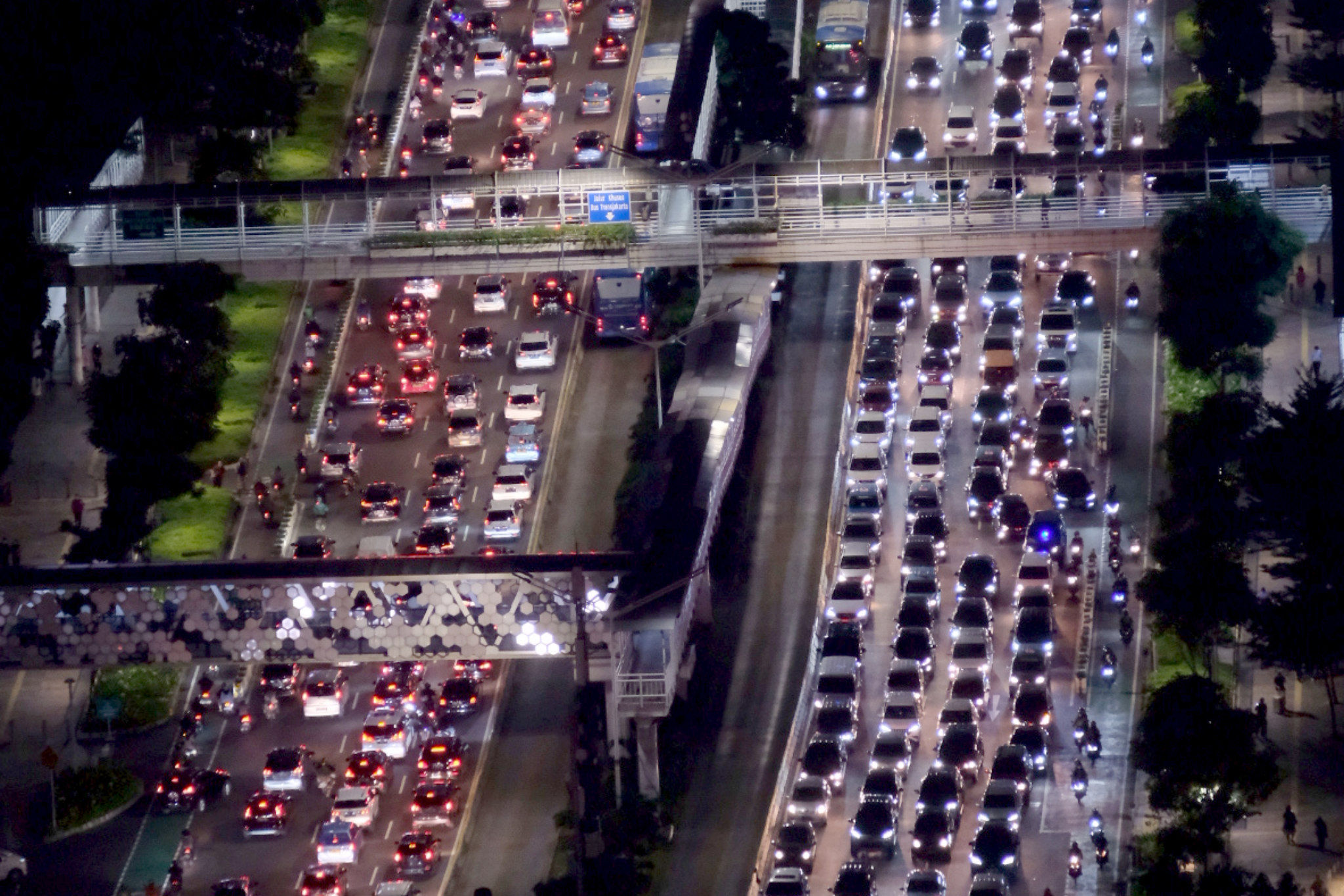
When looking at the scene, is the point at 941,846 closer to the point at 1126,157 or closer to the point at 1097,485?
the point at 1097,485

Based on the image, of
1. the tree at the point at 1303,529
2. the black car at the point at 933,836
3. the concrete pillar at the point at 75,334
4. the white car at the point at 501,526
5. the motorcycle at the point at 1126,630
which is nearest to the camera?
the black car at the point at 933,836

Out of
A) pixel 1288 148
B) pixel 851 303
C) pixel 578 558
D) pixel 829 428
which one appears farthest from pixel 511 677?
pixel 1288 148

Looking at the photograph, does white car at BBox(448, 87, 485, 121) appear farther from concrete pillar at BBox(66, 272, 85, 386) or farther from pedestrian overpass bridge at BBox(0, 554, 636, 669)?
pedestrian overpass bridge at BBox(0, 554, 636, 669)

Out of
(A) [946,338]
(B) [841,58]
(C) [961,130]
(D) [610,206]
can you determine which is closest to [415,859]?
(D) [610,206]

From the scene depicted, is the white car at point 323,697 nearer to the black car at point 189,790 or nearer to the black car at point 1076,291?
the black car at point 189,790

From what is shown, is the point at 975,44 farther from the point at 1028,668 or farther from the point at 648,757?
the point at 648,757

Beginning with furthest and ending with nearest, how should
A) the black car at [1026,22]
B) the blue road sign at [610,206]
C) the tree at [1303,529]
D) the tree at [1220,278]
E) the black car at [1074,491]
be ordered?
1. the black car at [1026,22]
2. the blue road sign at [610,206]
3. the tree at [1220,278]
4. the black car at [1074,491]
5. the tree at [1303,529]

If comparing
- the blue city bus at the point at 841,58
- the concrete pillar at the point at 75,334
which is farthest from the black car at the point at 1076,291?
the concrete pillar at the point at 75,334
